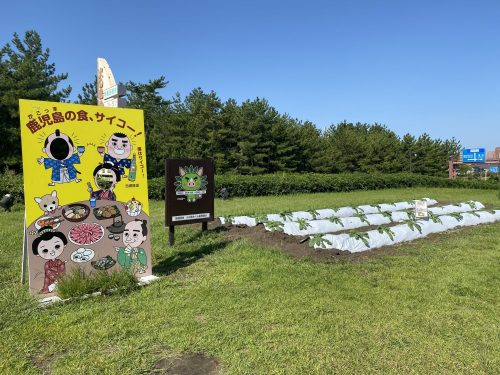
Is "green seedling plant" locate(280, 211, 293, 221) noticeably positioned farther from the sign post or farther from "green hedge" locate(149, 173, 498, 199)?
"green hedge" locate(149, 173, 498, 199)

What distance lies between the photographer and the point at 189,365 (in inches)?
109

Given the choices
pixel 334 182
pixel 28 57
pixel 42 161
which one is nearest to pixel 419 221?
pixel 42 161

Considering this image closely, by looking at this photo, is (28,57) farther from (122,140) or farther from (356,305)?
(356,305)

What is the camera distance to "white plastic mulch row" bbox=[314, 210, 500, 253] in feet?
20.7

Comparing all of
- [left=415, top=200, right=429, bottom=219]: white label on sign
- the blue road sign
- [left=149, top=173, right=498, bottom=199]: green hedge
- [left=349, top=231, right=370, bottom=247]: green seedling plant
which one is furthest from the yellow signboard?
the blue road sign

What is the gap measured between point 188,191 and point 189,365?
443 cm

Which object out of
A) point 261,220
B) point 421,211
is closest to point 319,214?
point 261,220

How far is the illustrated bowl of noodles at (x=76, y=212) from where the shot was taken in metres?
4.21

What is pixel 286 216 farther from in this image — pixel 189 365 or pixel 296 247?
pixel 189 365

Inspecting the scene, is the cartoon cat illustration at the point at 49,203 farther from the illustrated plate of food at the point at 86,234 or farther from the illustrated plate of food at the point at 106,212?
the illustrated plate of food at the point at 106,212

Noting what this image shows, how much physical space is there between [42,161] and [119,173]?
0.84 m

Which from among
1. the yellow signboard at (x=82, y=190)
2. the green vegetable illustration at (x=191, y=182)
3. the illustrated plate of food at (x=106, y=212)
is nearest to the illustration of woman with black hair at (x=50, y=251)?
the yellow signboard at (x=82, y=190)

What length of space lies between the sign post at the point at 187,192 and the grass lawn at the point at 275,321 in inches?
51.1

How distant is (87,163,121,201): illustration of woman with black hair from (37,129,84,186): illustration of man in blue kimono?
0.21m
